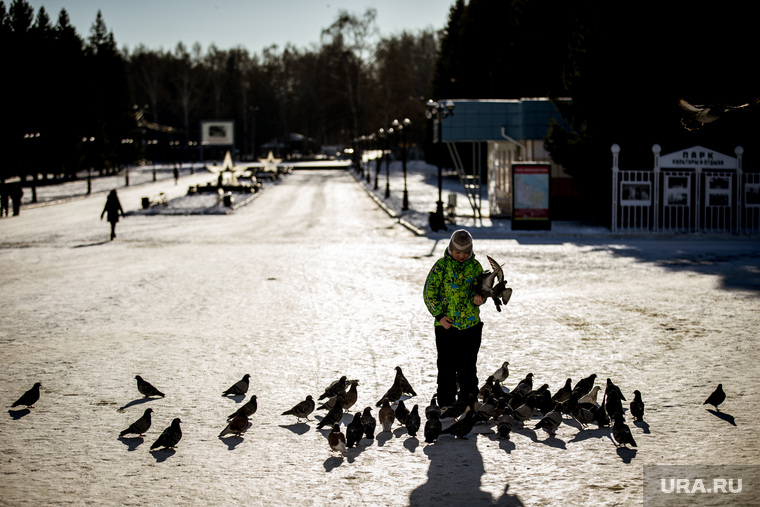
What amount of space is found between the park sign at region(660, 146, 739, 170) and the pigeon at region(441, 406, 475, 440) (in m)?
24.9

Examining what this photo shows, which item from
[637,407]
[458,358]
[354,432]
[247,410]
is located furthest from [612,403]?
[247,410]

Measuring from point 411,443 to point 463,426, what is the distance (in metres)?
0.53

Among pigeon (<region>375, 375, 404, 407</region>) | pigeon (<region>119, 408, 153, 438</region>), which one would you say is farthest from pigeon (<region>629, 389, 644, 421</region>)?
pigeon (<region>119, 408, 153, 438</region>)

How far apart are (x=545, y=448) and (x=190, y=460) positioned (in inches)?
122

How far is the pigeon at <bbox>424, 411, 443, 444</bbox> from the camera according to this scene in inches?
281

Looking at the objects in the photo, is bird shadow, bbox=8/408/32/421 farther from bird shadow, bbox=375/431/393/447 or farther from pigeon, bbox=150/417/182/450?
bird shadow, bbox=375/431/393/447

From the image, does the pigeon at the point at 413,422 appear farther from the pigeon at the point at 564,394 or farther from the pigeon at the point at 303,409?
the pigeon at the point at 564,394

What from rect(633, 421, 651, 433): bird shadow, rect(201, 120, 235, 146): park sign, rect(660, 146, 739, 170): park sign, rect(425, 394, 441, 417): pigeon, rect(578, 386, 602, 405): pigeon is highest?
rect(201, 120, 235, 146): park sign

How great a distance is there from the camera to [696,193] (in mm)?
30156

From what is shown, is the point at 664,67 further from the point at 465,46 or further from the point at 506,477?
the point at 465,46

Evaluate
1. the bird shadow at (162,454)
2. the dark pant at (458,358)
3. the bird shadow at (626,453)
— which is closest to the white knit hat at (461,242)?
the dark pant at (458,358)

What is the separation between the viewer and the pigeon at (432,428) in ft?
23.4

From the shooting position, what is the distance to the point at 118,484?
6305 millimetres

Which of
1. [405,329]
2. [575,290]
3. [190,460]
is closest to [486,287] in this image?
[190,460]
